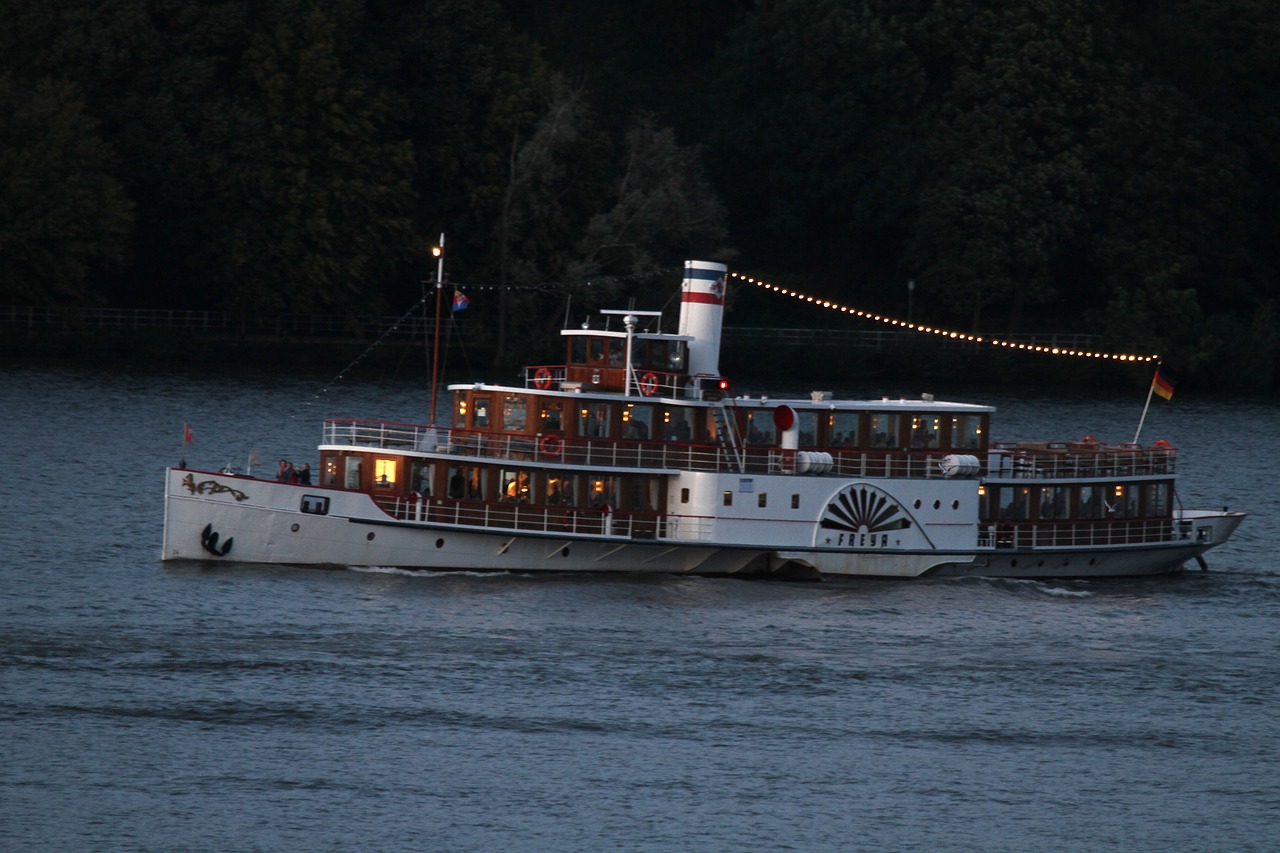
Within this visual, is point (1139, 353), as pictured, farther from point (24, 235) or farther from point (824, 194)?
point (24, 235)

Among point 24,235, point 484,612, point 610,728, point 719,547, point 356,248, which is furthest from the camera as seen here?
point 356,248

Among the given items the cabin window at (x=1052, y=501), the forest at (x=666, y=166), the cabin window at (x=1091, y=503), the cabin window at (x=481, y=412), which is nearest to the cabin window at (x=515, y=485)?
the cabin window at (x=481, y=412)

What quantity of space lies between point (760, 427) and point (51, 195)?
51.5 metres

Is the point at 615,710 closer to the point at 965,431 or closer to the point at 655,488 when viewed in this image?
the point at 655,488

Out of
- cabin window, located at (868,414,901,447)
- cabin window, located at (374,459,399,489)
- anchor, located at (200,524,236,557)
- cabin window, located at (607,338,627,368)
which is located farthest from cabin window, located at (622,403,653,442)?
anchor, located at (200,524,236,557)

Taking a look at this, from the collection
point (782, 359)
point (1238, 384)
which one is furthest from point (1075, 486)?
point (1238, 384)

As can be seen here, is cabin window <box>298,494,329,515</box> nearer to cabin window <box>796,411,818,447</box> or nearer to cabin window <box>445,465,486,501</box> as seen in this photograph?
cabin window <box>445,465,486,501</box>

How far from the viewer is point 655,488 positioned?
2058 inches

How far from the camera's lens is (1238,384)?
10794cm

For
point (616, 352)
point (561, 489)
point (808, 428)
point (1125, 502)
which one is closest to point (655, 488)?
point (561, 489)

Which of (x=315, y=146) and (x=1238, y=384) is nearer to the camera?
(x=315, y=146)

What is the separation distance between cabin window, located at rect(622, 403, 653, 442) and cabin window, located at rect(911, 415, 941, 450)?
6.91 metres

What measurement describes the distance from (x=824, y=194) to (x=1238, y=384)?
2361 cm

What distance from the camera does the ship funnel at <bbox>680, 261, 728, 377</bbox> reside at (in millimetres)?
54375
